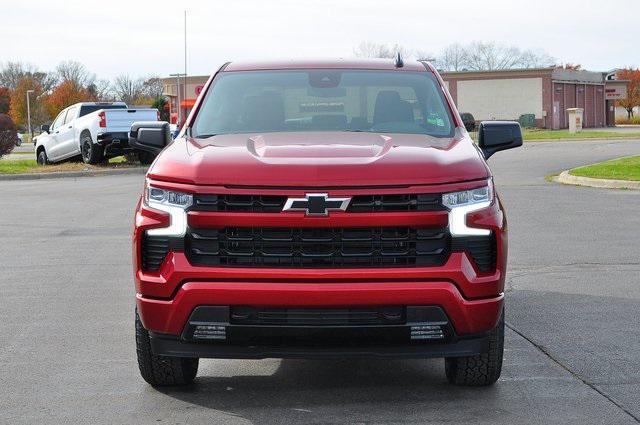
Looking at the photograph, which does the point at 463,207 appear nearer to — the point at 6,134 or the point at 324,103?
the point at 324,103

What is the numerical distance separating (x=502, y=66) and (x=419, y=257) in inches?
5665

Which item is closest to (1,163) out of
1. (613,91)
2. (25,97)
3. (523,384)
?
(523,384)

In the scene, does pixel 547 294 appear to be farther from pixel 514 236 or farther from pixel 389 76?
pixel 514 236

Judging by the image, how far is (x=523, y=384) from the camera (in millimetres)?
6008

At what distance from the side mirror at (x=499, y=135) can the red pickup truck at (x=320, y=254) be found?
130 centimetres

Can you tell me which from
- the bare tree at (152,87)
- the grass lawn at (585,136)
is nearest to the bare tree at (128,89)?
the bare tree at (152,87)

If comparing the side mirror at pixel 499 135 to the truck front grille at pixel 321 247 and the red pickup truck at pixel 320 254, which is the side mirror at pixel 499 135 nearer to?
the red pickup truck at pixel 320 254

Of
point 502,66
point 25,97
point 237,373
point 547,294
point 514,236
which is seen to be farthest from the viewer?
point 502,66

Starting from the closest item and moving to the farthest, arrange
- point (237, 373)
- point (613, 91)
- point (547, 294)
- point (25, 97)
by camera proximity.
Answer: point (237, 373), point (547, 294), point (613, 91), point (25, 97)

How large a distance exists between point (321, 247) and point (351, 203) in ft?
0.86

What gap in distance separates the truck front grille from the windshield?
1.30 metres

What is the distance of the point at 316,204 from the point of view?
5156mm

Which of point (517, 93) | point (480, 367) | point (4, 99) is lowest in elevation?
point (480, 367)

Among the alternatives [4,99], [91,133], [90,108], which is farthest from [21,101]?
[91,133]
